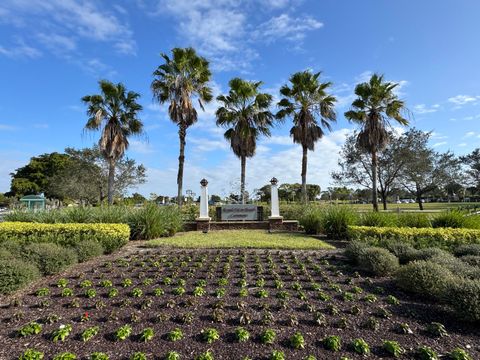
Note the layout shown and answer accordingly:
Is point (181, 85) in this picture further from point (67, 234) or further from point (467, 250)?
point (467, 250)

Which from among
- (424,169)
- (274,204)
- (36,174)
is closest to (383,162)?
(424,169)

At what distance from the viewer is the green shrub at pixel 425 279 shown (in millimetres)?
4348

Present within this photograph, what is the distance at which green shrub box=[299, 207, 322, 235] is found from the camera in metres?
11.9

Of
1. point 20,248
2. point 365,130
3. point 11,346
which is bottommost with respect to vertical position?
point 11,346

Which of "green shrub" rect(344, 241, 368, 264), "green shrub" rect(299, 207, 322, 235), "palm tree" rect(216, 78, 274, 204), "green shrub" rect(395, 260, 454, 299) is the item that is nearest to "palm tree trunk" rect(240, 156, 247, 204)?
"palm tree" rect(216, 78, 274, 204)

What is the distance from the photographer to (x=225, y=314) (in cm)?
389

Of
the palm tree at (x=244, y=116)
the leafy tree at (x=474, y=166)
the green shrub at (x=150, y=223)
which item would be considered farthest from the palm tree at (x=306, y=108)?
the leafy tree at (x=474, y=166)

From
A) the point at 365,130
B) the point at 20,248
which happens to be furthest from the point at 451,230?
the point at 365,130

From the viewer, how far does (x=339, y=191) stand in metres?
63.9

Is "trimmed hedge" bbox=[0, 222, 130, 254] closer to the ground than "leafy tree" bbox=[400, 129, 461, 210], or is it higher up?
closer to the ground

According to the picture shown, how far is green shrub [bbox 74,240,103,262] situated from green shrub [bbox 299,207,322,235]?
7569mm

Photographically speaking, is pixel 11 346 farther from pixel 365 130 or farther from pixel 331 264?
pixel 365 130

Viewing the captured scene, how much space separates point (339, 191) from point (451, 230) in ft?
188

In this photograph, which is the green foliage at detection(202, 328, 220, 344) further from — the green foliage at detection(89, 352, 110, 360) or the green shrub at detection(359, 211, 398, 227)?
the green shrub at detection(359, 211, 398, 227)
